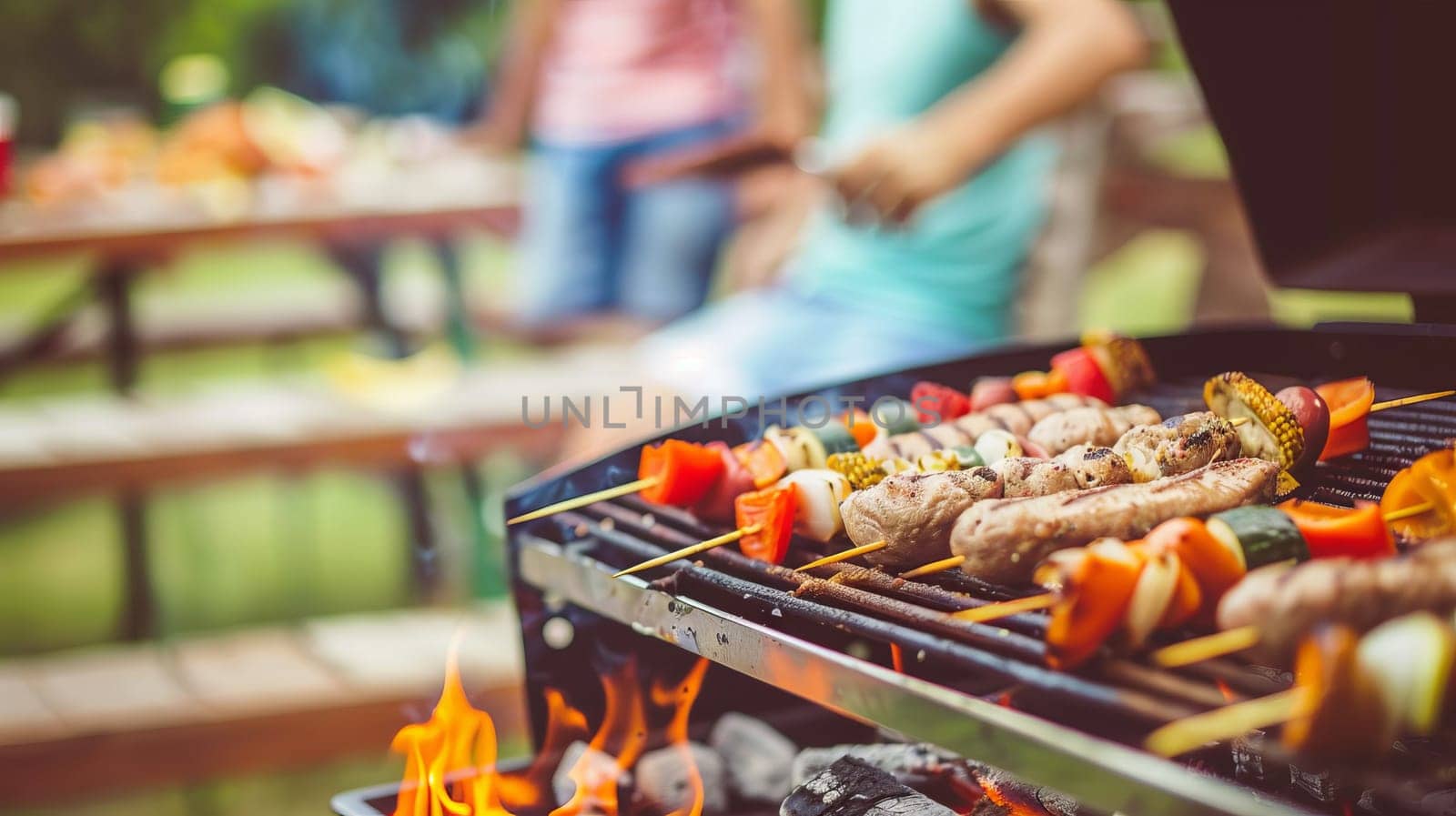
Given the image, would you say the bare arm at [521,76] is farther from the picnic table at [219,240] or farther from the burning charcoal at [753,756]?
the burning charcoal at [753,756]

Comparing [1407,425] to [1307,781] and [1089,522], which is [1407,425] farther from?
[1089,522]

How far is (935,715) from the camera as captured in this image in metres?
0.99

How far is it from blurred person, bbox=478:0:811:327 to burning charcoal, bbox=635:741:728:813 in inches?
92.3

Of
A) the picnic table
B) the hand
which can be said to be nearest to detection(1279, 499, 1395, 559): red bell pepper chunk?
the hand

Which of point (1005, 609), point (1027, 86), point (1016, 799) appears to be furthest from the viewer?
point (1027, 86)

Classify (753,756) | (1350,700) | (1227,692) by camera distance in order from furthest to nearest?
(753,756) → (1227,692) → (1350,700)

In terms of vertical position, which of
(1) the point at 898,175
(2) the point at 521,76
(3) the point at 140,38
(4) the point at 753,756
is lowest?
(4) the point at 753,756

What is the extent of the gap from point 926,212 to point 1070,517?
1736mm

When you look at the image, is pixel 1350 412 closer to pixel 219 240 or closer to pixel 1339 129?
pixel 1339 129

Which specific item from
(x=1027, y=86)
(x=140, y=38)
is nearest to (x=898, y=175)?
(x=1027, y=86)

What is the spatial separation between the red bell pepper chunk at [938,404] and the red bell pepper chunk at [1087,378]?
0.15 meters

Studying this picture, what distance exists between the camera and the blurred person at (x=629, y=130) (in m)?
3.87

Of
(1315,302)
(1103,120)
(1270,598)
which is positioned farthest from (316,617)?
(1315,302)

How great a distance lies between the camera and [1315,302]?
28.9ft
